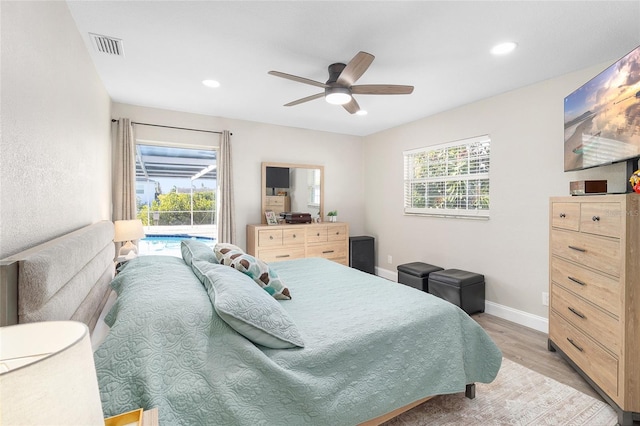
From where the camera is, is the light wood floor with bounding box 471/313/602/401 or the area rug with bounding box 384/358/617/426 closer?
the area rug with bounding box 384/358/617/426

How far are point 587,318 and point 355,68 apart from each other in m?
2.41

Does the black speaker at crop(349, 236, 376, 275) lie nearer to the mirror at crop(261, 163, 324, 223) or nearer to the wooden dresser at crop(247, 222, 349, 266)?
the wooden dresser at crop(247, 222, 349, 266)

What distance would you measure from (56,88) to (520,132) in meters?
3.87

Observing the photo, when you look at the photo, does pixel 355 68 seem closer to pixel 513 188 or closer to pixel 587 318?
pixel 513 188

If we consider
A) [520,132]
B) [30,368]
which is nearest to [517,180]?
[520,132]

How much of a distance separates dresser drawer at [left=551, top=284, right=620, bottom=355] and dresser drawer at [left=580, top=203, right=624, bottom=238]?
1.71ft

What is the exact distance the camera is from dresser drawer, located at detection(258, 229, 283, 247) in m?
4.22

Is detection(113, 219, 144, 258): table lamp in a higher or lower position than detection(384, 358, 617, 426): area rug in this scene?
higher

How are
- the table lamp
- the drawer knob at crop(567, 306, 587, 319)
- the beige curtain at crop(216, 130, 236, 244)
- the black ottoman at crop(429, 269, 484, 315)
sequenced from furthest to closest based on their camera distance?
the beige curtain at crop(216, 130, 236, 244) → the black ottoman at crop(429, 269, 484, 315) → the table lamp → the drawer knob at crop(567, 306, 587, 319)

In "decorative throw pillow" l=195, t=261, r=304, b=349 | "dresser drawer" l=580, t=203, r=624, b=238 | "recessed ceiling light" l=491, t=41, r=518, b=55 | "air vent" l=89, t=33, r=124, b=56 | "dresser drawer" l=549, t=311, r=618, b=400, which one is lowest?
"dresser drawer" l=549, t=311, r=618, b=400

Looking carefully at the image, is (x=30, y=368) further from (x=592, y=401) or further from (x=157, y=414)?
(x=592, y=401)

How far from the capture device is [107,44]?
2254mm

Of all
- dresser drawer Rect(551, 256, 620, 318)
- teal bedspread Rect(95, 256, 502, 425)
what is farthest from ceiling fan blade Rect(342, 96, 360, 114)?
dresser drawer Rect(551, 256, 620, 318)

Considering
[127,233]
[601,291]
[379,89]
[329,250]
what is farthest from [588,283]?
[127,233]
